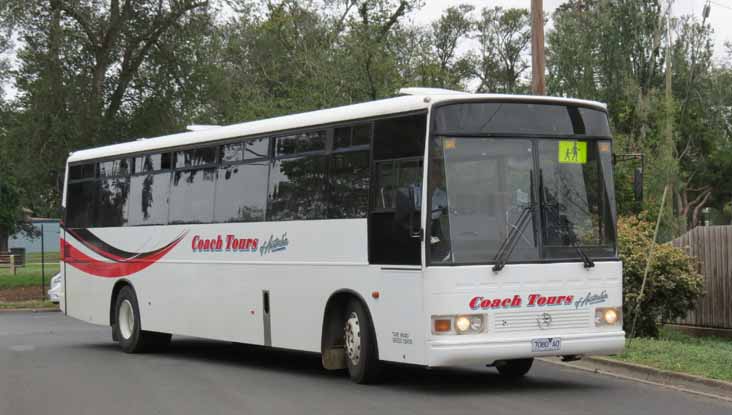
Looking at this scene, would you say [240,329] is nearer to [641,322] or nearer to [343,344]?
[343,344]

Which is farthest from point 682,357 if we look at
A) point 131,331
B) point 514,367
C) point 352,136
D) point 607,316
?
point 131,331

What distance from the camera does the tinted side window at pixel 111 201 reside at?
20766mm

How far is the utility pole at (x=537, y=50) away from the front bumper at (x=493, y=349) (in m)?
7.42

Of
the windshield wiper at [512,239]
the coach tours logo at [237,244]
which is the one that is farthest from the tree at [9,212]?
the windshield wiper at [512,239]

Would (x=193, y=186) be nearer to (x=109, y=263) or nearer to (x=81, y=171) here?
(x=109, y=263)

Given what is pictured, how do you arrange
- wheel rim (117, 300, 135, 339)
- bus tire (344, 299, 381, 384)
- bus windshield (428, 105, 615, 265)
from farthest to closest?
1. wheel rim (117, 300, 135, 339)
2. bus tire (344, 299, 381, 384)
3. bus windshield (428, 105, 615, 265)

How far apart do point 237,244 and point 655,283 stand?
7.04 meters

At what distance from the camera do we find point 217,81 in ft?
135

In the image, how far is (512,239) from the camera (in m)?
13.1

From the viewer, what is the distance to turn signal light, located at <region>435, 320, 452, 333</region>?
41.9ft

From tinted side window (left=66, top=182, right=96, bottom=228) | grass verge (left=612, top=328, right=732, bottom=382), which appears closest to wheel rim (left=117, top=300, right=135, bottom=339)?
tinted side window (left=66, top=182, right=96, bottom=228)

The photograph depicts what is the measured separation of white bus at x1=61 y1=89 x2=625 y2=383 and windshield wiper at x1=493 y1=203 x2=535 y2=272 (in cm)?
2

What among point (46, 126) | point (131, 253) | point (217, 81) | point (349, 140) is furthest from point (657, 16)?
point (349, 140)

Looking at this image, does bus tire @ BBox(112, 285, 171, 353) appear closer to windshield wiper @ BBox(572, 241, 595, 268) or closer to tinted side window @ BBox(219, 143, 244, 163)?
tinted side window @ BBox(219, 143, 244, 163)
